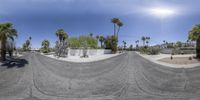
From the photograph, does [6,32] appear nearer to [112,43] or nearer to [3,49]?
[3,49]

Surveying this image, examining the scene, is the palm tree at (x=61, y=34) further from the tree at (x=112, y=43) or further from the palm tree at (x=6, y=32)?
the palm tree at (x=6, y=32)

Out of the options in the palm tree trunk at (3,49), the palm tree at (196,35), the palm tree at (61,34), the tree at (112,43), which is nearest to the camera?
the palm tree trunk at (3,49)

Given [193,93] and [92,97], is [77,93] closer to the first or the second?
[92,97]

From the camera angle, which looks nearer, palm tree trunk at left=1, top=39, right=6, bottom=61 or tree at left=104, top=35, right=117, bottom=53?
palm tree trunk at left=1, top=39, right=6, bottom=61

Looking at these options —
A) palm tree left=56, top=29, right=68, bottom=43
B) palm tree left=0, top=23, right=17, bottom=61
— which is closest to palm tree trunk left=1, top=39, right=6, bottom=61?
palm tree left=0, top=23, right=17, bottom=61

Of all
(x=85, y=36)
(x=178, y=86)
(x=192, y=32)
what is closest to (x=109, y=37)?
(x=85, y=36)

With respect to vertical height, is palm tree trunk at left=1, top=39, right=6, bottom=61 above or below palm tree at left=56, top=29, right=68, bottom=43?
below

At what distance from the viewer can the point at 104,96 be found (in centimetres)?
1001

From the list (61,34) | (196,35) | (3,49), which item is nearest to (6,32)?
(3,49)

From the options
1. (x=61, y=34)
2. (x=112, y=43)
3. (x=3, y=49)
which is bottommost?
(x=3, y=49)

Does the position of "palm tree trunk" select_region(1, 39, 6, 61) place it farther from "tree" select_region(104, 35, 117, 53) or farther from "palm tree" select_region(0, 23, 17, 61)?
"tree" select_region(104, 35, 117, 53)

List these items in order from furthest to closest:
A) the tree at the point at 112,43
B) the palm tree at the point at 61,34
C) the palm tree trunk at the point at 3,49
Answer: the tree at the point at 112,43 < the palm tree at the point at 61,34 < the palm tree trunk at the point at 3,49

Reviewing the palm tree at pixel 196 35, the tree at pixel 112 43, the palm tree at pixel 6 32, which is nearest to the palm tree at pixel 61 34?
the tree at pixel 112 43

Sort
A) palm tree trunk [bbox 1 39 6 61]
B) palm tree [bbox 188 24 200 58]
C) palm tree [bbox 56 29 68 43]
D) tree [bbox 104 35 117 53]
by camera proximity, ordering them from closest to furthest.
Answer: palm tree trunk [bbox 1 39 6 61] < palm tree [bbox 188 24 200 58] < palm tree [bbox 56 29 68 43] < tree [bbox 104 35 117 53]
